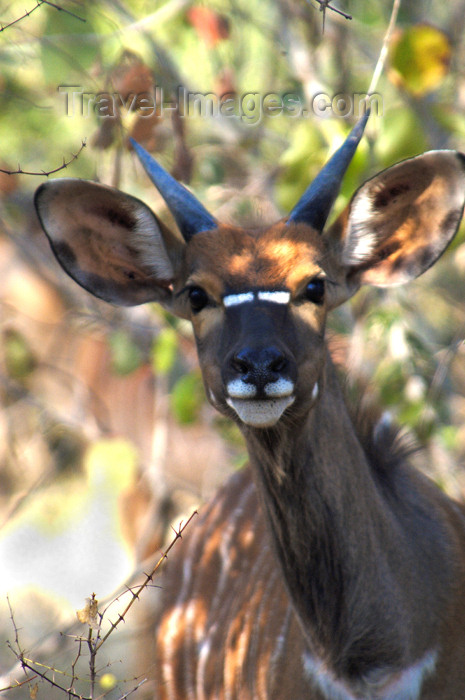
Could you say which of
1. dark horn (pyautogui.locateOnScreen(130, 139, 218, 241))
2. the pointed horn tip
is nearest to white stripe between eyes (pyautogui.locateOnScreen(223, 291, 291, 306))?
dark horn (pyautogui.locateOnScreen(130, 139, 218, 241))

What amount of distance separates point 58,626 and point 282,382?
3.37 m

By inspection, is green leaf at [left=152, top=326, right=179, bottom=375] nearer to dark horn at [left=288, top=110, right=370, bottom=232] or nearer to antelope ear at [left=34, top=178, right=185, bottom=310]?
antelope ear at [left=34, top=178, right=185, bottom=310]

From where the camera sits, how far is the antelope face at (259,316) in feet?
7.20

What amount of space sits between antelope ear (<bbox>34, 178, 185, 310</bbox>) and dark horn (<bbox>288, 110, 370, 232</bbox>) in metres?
0.39

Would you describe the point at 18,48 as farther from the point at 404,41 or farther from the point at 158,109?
the point at 404,41

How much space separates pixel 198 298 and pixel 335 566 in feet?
2.62

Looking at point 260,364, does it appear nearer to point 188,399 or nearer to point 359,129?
point 359,129

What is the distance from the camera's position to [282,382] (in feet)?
7.15

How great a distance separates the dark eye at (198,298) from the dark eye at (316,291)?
0.28m

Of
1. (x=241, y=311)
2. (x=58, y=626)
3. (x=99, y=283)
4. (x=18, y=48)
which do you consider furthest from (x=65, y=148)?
(x=241, y=311)

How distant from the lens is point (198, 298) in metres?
2.53

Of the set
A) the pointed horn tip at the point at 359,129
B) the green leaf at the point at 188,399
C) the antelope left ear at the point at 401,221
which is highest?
the pointed horn tip at the point at 359,129

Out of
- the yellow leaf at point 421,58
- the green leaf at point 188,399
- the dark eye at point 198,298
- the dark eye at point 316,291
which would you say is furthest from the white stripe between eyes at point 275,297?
the green leaf at point 188,399

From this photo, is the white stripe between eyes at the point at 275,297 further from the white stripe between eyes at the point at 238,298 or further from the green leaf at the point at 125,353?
the green leaf at the point at 125,353
